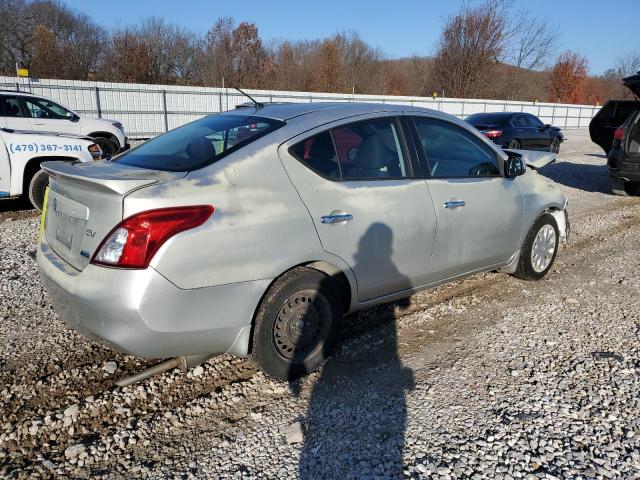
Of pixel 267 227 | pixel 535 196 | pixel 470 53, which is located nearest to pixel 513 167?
pixel 535 196

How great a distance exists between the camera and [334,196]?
3057mm

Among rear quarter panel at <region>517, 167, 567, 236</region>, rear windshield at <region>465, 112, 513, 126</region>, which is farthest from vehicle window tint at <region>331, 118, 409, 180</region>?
rear windshield at <region>465, 112, 513, 126</region>

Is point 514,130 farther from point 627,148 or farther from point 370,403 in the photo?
point 370,403

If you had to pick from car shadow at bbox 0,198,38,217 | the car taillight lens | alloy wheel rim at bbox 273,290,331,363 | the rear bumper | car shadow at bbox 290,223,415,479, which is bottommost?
car shadow at bbox 290,223,415,479

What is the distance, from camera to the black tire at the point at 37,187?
23.6ft

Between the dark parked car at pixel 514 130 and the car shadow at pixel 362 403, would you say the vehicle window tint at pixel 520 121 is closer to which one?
the dark parked car at pixel 514 130

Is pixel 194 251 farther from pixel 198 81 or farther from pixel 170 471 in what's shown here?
pixel 198 81

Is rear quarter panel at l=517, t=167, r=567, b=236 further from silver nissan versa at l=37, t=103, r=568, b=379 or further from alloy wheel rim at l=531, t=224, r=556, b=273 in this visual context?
silver nissan versa at l=37, t=103, r=568, b=379

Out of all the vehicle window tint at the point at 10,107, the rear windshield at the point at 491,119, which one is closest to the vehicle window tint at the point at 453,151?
the vehicle window tint at the point at 10,107

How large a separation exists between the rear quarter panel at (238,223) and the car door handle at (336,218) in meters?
0.10

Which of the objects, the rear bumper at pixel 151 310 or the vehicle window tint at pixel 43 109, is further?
the vehicle window tint at pixel 43 109

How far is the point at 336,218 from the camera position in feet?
9.97

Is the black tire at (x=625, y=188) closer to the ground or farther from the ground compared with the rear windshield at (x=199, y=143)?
closer to the ground

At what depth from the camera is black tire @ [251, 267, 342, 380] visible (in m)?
2.87
